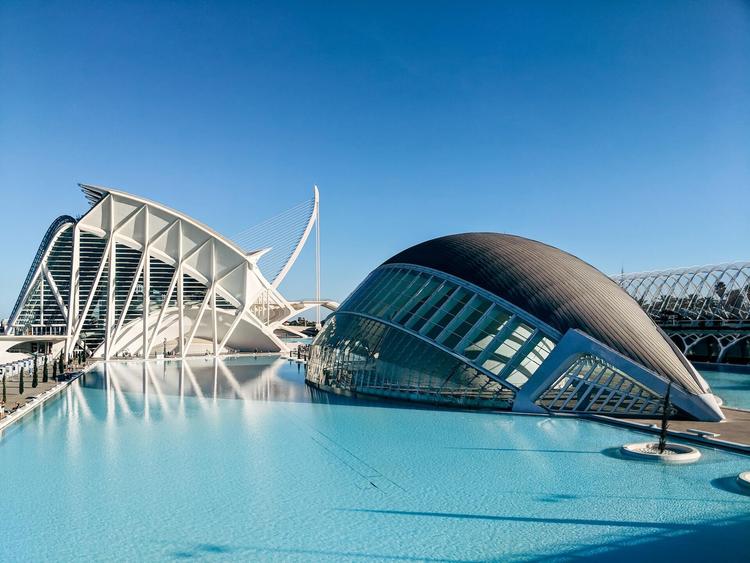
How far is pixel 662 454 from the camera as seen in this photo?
14898mm

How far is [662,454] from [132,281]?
45.2 meters

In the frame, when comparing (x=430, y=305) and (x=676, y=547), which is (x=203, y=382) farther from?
(x=676, y=547)

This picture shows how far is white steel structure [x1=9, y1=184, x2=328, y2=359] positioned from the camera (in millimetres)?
48781

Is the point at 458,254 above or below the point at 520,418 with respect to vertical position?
above

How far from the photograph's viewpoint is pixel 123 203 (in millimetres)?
48875

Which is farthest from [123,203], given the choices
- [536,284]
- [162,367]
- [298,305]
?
[536,284]

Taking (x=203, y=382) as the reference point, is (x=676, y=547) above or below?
below

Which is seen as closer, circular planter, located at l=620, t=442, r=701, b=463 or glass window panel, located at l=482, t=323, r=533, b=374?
circular planter, located at l=620, t=442, r=701, b=463

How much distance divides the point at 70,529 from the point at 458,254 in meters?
18.9

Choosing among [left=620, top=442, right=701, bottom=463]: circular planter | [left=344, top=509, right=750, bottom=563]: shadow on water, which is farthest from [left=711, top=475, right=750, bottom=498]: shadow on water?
[left=344, top=509, right=750, bottom=563]: shadow on water

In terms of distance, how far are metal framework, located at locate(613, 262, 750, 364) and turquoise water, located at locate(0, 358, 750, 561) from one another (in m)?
39.7

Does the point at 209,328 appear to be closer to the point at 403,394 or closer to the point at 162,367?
the point at 162,367

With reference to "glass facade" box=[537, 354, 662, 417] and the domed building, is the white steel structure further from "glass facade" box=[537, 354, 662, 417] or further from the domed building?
"glass facade" box=[537, 354, 662, 417]

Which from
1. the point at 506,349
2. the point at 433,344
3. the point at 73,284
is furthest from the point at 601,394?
the point at 73,284
